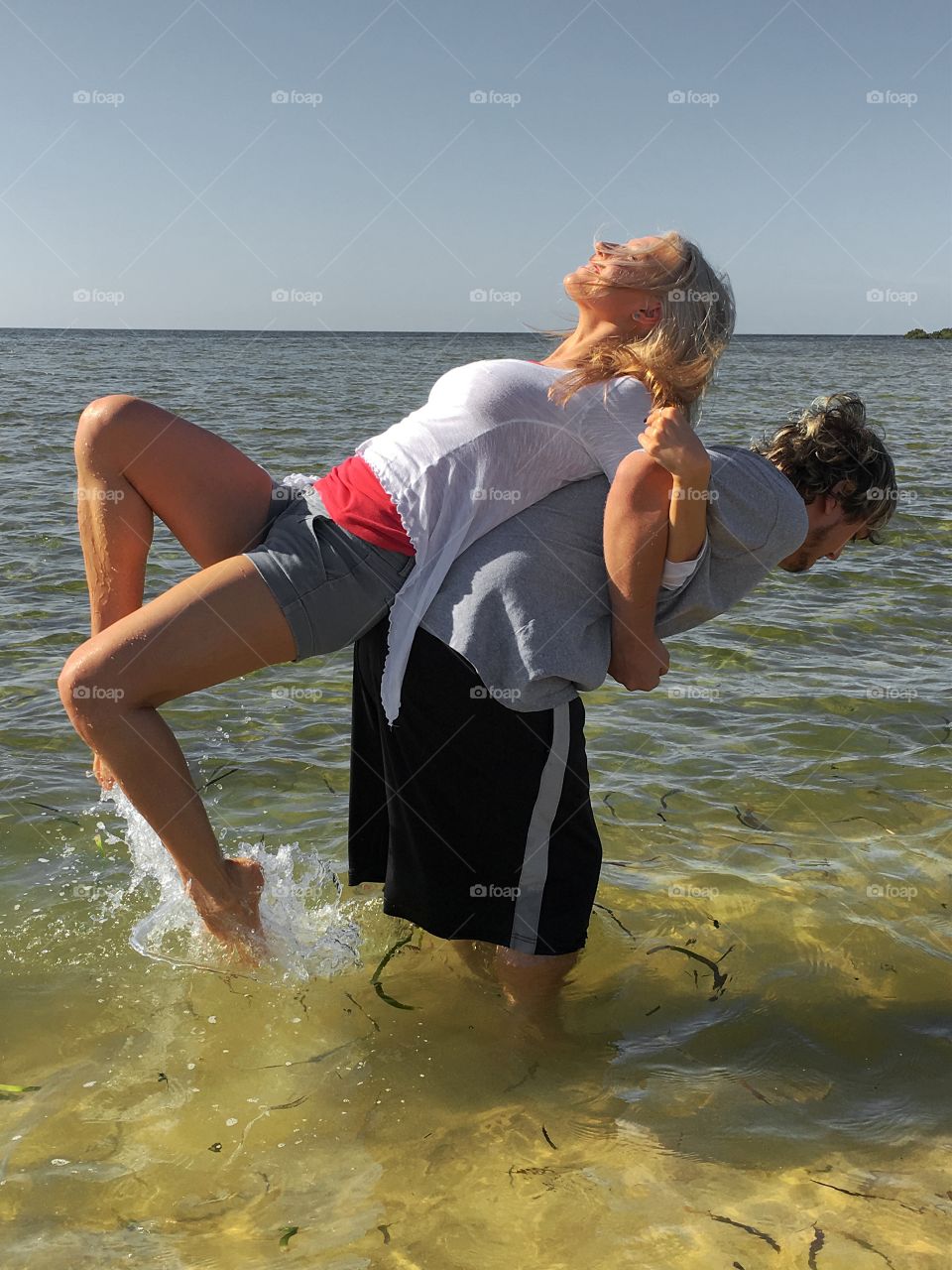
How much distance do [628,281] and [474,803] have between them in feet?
4.63

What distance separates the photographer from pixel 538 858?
10.3ft

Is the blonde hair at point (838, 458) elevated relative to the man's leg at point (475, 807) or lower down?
elevated

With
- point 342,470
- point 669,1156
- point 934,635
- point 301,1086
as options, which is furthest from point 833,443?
point 934,635

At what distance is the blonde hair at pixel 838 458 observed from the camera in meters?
3.05

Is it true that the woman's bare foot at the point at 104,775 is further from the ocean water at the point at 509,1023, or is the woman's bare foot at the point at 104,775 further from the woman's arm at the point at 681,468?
the woman's arm at the point at 681,468

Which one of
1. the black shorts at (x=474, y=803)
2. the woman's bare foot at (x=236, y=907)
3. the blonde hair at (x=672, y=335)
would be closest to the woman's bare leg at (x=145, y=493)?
the black shorts at (x=474, y=803)

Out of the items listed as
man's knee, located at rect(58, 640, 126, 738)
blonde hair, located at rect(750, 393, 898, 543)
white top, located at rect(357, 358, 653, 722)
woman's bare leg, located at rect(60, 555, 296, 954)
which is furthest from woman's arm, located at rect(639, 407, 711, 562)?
man's knee, located at rect(58, 640, 126, 738)

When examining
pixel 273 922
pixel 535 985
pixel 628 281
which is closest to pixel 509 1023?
pixel 535 985

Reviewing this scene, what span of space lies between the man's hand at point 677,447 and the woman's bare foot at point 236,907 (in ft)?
4.79

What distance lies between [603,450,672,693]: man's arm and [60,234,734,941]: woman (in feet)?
0.07

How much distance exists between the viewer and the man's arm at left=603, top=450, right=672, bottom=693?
2.77 m

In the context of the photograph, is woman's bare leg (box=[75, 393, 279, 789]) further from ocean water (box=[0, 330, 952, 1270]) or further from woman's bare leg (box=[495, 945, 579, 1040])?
woman's bare leg (box=[495, 945, 579, 1040])

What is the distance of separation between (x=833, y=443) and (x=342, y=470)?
129 centimetres

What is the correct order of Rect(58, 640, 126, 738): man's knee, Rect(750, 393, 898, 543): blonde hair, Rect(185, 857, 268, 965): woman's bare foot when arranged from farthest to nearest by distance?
Rect(750, 393, 898, 543): blonde hair
Rect(185, 857, 268, 965): woman's bare foot
Rect(58, 640, 126, 738): man's knee
